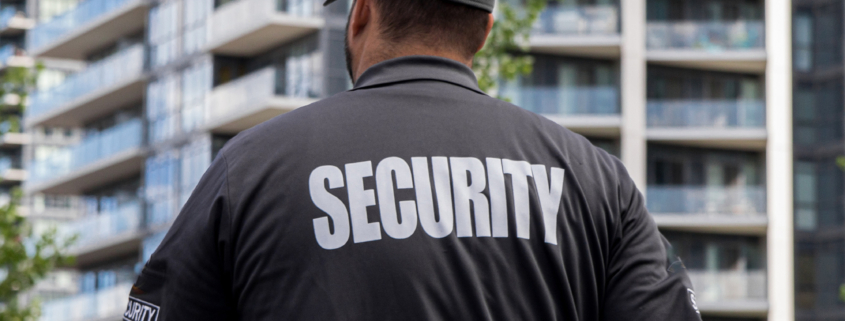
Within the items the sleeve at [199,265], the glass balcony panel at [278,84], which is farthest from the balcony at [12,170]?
the sleeve at [199,265]

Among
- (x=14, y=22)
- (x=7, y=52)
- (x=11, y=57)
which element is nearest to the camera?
(x=11, y=57)

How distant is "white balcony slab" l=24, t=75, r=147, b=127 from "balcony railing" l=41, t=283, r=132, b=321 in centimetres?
678

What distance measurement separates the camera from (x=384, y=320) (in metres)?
1.80

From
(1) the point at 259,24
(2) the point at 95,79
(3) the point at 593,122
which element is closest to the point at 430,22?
(1) the point at 259,24

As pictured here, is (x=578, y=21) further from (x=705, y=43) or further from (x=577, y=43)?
(x=705, y=43)

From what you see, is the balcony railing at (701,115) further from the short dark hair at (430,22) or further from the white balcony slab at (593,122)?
the short dark hair at (430,22)

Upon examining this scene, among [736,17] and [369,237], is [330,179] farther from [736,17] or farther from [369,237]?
[736,17]

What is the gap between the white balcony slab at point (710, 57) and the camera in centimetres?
3691

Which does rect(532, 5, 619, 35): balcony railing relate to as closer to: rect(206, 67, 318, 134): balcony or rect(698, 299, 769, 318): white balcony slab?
rect(206, 67, 318, 134): balcony

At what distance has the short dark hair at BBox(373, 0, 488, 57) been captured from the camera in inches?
79.7

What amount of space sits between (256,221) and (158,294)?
0.69 feet

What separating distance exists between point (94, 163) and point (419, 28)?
41564 millimetres

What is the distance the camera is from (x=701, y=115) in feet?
121

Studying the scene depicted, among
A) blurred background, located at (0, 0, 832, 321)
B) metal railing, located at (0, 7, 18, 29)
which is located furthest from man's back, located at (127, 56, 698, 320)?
metal railing, located at (0, 7, 18, 29)
